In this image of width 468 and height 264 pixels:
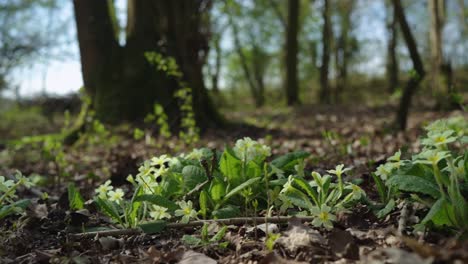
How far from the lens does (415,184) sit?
1.84 m

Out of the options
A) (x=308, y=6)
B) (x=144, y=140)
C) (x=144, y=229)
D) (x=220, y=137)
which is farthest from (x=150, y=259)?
(x=308, y=6)

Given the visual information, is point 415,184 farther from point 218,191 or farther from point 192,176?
point 192,176

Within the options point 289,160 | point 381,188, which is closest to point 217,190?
point 289,160

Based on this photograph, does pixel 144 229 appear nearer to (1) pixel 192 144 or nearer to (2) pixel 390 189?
(2) pixel 390 189

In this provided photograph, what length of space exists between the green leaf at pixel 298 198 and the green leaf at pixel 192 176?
489mm

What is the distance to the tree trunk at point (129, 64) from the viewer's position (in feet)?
22.0

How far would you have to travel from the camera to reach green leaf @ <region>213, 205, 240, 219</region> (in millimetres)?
2109

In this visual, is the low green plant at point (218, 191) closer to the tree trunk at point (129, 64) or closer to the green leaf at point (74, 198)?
the green leaf at point (74, 198)

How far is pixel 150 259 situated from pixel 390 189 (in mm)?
1180

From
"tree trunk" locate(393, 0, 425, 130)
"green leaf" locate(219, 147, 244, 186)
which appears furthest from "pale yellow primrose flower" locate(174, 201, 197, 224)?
"tree trunk" locate(393, 0, 425, 130)

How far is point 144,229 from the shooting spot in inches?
78.9

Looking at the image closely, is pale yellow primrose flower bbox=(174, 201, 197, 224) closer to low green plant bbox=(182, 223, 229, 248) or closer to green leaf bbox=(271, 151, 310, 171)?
low green plant bbox=(182, 223, 229, 248)

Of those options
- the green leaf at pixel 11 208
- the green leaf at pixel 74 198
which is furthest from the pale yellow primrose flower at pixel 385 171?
the green leaf at pixel 11 208

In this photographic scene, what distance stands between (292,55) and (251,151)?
11547 mm
